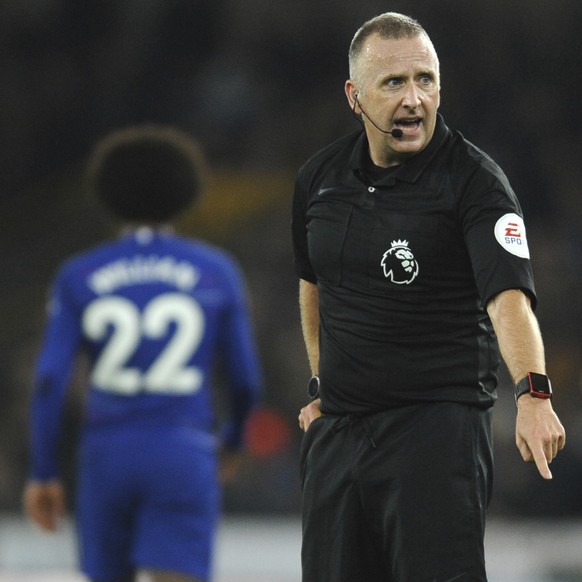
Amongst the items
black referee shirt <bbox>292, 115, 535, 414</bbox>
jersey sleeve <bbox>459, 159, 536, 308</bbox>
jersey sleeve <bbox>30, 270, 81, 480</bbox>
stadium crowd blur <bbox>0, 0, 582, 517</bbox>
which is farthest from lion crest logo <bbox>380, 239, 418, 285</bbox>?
stadium crowd blur <bbox>0, 0, 582, 517</bbox>

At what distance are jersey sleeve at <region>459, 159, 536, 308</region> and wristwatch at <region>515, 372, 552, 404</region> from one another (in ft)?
0.68

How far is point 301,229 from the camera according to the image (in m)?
3.68

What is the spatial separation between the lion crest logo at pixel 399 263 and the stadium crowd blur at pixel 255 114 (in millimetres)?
7326

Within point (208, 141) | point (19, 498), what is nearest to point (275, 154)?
point (208, 141)

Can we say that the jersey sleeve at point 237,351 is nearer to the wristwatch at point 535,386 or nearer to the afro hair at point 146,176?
the afro hair at point 146,176

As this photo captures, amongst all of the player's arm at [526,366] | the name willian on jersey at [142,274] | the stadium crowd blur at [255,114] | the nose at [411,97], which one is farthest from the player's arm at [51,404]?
the stadium crowd blur at [255,114]

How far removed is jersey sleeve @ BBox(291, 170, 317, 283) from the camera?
3609mm

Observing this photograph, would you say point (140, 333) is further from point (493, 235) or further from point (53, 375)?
point (493, 235)

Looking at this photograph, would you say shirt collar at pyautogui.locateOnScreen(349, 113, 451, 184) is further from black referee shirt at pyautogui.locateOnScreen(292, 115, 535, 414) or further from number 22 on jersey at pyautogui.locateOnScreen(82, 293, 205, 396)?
number 22 on jersey at pyautogui.locateOnScreen(82, 293, 205, 396)

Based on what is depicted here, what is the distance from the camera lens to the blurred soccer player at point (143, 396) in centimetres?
468

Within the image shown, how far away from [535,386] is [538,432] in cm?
11

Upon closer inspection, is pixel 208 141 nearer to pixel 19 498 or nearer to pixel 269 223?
pixel 269 223

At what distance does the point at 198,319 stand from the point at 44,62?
909 centimetres

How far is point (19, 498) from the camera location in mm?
10016
